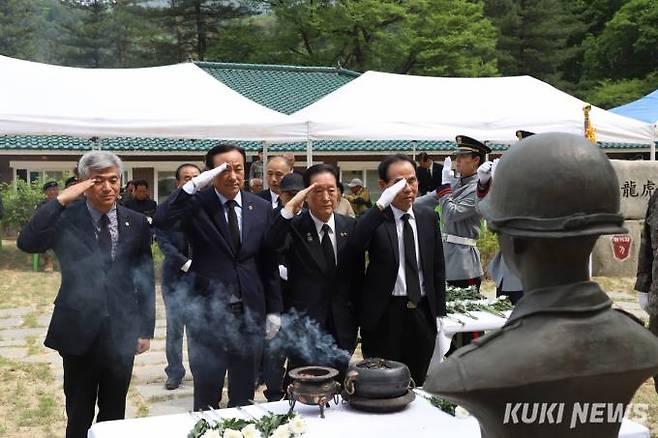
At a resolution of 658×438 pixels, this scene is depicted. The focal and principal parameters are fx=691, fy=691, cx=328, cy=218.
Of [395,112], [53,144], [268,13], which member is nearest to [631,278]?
[395,112]

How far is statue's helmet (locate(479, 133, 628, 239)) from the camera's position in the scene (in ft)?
4.90

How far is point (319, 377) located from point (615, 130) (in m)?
6.84

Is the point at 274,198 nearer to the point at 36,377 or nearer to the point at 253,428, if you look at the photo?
the point at 36,377

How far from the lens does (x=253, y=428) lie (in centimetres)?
287

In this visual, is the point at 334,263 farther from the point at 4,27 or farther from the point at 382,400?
the point at 4,27

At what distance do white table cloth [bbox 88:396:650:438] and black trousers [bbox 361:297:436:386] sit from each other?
86 centimetres

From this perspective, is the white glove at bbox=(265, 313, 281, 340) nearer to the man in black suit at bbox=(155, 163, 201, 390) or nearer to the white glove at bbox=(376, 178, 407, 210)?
the man in black suit at bbox=(155, 163, 201, 390)

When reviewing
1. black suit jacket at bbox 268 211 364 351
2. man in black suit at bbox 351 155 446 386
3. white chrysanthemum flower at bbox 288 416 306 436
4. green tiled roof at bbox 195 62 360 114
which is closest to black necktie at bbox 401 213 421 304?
man in black suit at bbox 351 155 446 386

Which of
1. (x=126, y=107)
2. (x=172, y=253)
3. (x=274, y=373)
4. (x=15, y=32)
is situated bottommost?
(x=274, y=373)

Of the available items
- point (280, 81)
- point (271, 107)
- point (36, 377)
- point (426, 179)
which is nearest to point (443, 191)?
point (36, 377)

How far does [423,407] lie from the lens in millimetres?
3266

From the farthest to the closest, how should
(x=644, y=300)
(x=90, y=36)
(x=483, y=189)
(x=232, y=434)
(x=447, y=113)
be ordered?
(x=90, y=36) < (x=447, y=113) < (x=483, y=189) < (x=644, y=300) < (x=232, y=434)

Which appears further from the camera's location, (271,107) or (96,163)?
(271,107)

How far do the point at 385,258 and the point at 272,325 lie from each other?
78cm
